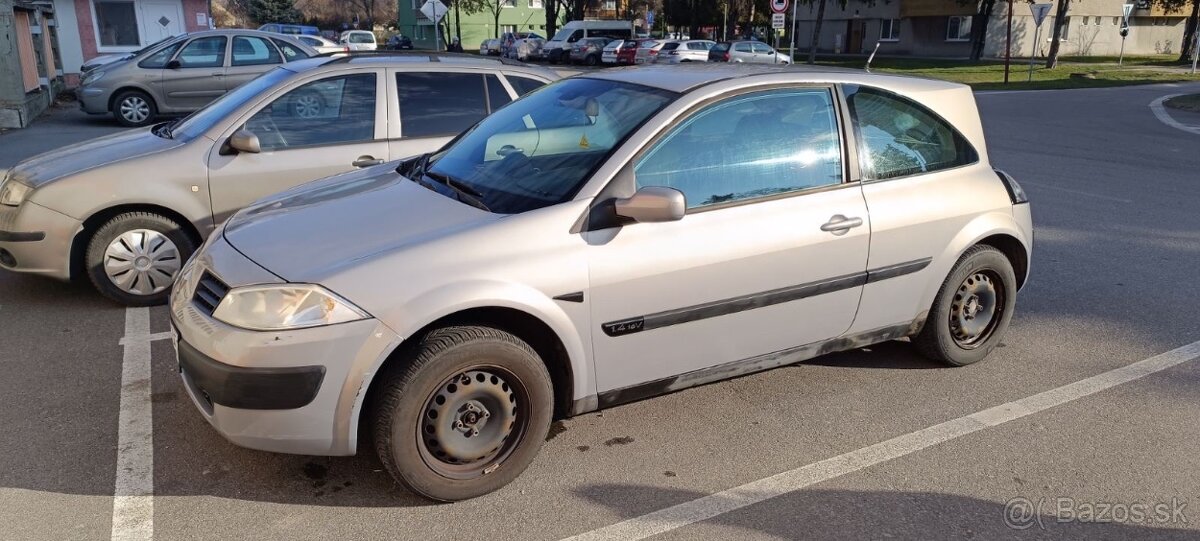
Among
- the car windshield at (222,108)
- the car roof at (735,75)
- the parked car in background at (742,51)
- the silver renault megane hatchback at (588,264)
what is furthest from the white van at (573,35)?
the silver renault megane hatchback at (588,264)

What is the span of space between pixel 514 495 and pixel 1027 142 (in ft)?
44.1

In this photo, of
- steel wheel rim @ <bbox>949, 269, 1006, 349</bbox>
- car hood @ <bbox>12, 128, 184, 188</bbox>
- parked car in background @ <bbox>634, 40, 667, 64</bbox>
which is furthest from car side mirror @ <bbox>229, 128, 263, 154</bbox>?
parked car in background @ <bbox>634, 40, 667, 64</bbox>

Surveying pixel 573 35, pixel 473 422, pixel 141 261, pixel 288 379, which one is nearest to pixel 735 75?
pixel 473 422

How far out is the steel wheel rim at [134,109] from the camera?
14.7 metres

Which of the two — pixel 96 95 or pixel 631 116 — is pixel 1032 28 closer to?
pixel 96 95

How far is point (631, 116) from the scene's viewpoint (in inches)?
153

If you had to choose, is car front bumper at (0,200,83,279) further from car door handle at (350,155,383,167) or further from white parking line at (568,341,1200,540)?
white parking line at (568,341,1200,540)

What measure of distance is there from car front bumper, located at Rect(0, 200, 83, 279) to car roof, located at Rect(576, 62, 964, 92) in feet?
10.9

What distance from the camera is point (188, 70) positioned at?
47.9ft

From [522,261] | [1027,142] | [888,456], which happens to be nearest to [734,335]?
[888,456]

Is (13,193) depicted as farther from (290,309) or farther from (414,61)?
(290,309)

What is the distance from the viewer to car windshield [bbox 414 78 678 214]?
3686 mm

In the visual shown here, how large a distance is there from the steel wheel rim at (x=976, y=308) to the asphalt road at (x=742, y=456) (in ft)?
0.61

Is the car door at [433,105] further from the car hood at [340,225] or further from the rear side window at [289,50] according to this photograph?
the rear side window at [289,50]
